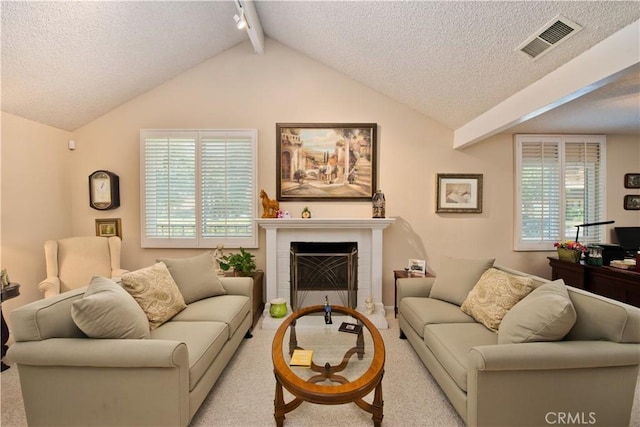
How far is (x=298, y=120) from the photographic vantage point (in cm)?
346

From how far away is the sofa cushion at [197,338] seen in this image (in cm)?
155

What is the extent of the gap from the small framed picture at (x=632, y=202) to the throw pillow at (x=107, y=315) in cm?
586

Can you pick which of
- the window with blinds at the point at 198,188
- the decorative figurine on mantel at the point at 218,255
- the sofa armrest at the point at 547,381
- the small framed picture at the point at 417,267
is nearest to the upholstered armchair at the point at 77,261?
the window with blinds at the point at 198,188

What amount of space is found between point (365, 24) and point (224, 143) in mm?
2189

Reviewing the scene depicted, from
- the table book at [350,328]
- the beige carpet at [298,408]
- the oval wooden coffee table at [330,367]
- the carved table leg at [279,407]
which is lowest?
the beige carpet at [298,408]

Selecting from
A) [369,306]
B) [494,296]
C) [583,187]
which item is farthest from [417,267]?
[583,187]

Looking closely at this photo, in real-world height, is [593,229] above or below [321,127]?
below

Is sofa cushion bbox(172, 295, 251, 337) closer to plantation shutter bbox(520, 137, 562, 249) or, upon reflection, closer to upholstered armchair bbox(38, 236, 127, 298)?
upholstered armchair bbox(38, 236, 127, 298)

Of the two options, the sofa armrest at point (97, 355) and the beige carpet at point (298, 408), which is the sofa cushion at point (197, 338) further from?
the beige carpet at point (298, 408)

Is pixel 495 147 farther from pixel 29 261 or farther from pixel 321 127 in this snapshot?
pixel 29 261

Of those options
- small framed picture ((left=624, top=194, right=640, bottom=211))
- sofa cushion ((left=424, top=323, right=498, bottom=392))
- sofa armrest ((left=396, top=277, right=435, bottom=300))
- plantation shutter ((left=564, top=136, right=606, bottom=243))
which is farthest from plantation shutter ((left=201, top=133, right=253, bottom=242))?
small framed picture ((left=624, top=194, right=640, bottom=211))

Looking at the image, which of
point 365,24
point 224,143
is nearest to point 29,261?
point 224,143

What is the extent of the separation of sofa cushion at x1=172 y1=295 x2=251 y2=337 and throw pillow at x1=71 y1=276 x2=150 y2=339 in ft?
1.55

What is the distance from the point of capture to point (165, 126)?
3494 millimetres
